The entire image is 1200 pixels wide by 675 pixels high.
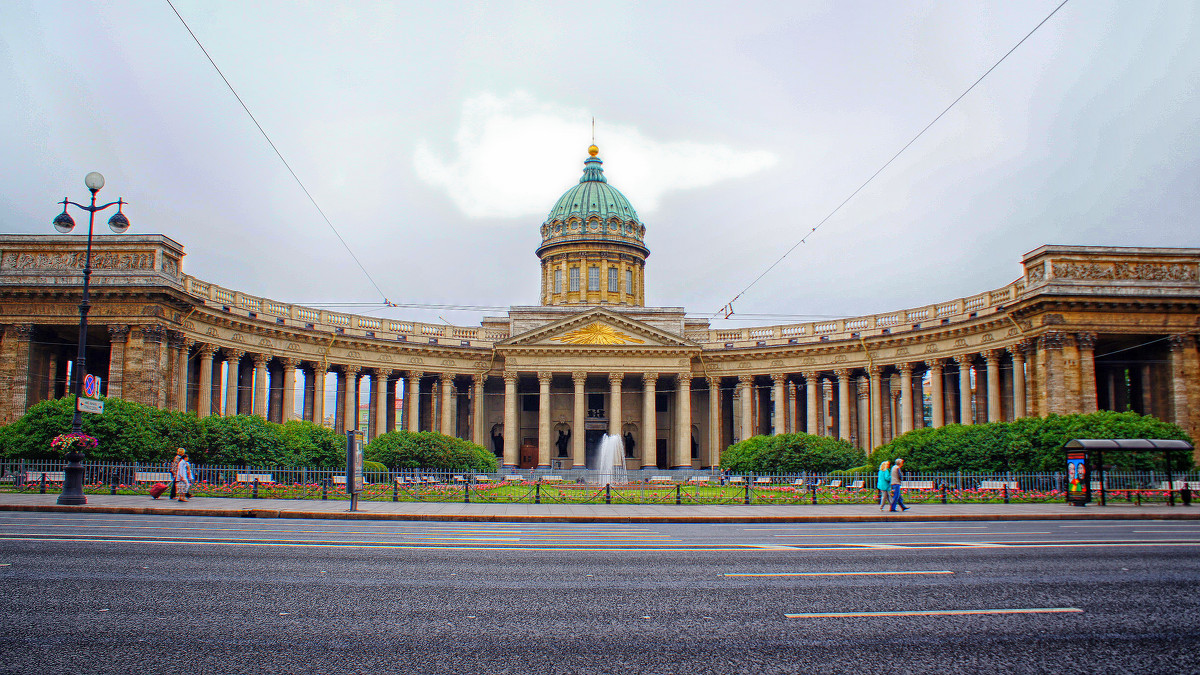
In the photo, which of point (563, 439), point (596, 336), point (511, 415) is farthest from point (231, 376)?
point (563, 439)

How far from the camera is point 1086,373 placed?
4331cm

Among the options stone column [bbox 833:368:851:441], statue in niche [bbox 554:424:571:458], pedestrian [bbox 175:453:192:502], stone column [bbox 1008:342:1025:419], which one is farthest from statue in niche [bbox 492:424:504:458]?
pedestrian [bbox 175:453:192:502]

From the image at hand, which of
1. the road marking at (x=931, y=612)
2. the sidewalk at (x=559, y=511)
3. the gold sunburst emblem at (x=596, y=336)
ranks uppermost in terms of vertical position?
the gold sunburst emblem at (x=596, y=336)

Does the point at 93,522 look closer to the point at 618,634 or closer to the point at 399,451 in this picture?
the point at 618,634

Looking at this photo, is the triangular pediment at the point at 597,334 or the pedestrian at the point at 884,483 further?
the triangular pediment at the point at 597,334

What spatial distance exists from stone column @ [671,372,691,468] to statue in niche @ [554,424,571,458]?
10.7m

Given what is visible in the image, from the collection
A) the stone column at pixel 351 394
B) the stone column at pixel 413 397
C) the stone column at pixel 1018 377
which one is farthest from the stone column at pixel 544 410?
the stone column at pixel 1018 377

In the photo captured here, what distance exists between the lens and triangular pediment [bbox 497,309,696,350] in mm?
61344

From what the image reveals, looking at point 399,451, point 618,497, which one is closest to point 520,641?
point 618,497

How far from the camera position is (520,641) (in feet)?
25.3

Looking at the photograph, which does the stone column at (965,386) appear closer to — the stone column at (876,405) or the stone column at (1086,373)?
the stone column at (876,405)

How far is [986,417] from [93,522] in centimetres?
5168

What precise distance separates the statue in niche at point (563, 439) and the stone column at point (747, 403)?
14.7 meters

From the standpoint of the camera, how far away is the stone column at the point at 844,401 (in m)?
58.6
